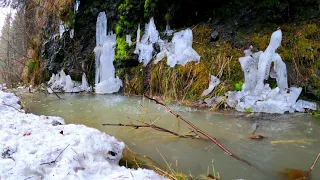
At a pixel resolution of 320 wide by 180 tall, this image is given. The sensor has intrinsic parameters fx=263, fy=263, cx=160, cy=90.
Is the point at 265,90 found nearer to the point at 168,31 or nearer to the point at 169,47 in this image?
the point at 169,47

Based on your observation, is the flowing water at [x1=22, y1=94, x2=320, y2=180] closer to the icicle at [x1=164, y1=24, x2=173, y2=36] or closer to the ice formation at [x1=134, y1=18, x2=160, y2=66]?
the ice formation at [x1=134, y1=18, x2=160, y2=66]

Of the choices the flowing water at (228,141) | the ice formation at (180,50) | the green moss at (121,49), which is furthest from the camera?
the green moss at (121,49)

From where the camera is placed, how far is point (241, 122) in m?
3.17

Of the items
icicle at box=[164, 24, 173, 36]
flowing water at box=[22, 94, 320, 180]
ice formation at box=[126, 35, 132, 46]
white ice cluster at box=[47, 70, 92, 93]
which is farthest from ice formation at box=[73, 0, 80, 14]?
flowing water at box=[22, 94, 320, 180]

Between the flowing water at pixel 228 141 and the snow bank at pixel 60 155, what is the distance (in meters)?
0.40

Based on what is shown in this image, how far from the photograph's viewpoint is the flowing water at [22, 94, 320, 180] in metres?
1.90

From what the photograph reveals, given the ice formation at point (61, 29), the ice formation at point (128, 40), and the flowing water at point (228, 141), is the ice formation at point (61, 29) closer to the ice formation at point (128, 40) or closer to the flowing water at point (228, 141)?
the ice formation at point (128, 40)

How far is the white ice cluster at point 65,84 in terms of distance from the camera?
7053mm

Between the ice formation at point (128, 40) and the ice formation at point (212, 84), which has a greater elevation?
the ice formation at point (128, 40)

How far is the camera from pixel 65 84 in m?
7.40

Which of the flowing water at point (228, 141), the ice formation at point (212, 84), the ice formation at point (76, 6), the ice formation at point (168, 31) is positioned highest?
the ice formation at point (76, 6)

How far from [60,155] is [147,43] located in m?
4.59

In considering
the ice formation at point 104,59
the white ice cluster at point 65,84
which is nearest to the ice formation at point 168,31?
the ice formation at point 104,59

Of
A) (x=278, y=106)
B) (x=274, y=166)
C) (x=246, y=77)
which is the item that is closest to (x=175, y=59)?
(x=246, y=77)
